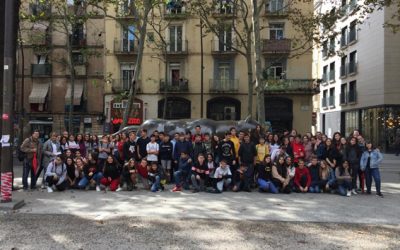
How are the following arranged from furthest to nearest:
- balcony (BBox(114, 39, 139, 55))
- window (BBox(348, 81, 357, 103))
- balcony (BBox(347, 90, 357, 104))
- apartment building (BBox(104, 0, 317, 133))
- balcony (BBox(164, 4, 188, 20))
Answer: window (BBox(348, 81, 357, 103)) → balcony (BBox(347, 90, 357, 104)) → balcony (BBox(114, 39, 139, 55)) → apartment building (BBox(104, 0, 317, 133)) → balcony (BBox(164, 4, 188, 20))

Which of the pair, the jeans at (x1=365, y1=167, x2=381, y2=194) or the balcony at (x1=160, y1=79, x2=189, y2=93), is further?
the balcony at (x1=160, y1=79, x2=189, y2=93)

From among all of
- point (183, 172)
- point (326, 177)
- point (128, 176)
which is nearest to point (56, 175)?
point (128, 176)

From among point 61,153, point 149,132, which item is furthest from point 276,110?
point 61,153

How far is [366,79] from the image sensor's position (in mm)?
36719

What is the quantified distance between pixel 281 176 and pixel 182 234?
536 centimetres

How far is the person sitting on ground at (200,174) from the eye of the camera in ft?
40.3

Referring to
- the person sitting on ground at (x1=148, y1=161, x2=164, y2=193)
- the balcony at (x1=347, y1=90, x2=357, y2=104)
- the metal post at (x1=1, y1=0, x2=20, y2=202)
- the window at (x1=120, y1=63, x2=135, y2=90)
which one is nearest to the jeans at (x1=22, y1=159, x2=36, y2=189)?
the metal post at (x1=1, y1=0, x2=20, y2=202)

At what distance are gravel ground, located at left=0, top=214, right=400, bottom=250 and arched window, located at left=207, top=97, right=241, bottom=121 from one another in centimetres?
2859

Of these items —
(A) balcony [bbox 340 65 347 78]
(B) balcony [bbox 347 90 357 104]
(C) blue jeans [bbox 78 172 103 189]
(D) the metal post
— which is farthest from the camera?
(A) balcony [bbox 340 65 347 78]

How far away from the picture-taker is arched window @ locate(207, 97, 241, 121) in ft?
121

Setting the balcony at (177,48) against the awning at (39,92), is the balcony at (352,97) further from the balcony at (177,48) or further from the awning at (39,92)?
the awning at (39,92)

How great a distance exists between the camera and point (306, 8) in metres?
35.7

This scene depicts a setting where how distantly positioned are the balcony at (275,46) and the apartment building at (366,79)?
3.10 meters

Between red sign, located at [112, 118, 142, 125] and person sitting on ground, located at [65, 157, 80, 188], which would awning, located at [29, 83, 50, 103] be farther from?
person sitting on ground, located at [65, 157, 80, 188]
